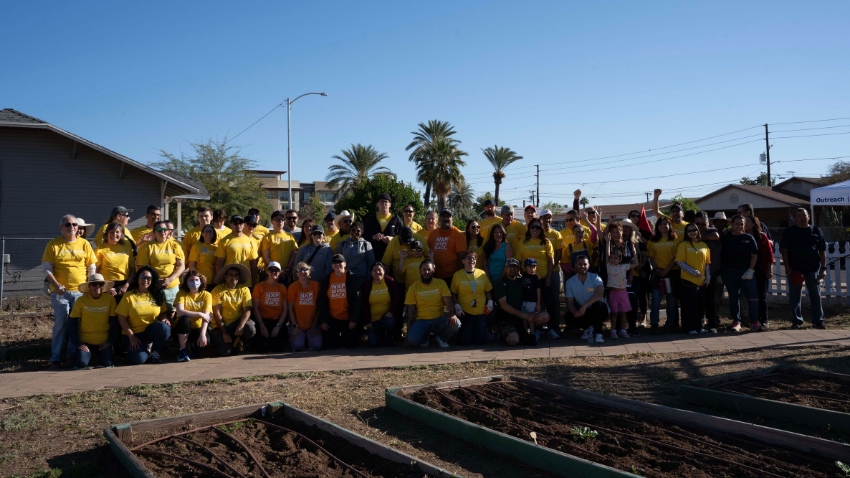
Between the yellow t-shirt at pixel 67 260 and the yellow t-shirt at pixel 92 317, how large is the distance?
41 centimetres

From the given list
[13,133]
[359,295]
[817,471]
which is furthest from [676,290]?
[13,133]

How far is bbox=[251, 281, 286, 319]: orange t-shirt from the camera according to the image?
9086mm

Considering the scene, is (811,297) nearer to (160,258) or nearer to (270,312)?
(270,312)

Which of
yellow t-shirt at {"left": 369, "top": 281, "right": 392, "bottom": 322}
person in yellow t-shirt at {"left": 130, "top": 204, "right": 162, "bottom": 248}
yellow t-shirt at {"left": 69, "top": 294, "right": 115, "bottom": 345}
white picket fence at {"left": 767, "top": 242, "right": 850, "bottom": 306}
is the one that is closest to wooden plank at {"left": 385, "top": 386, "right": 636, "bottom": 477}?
yellow t-shirt at {"left": 369, "top": 281, "right": 392, "bottom": 322}

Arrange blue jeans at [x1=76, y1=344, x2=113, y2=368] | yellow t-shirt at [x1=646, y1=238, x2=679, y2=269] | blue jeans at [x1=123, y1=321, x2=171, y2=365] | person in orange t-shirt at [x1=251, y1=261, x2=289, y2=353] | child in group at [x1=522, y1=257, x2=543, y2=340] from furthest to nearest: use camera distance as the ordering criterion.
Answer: yellow t-shirt at [x1=646, y1=238, x2=679, y2=269], child in group at [x1=522, y1=257, x2=543, y2=340], person in orange t-shirt at [x1=251, y1=261, x2=289, y2=353], blue jeans at [x1=123, y1=321, x2=171, y2=365], blue jeans at [x1=76, y1=344, x2=113, y2=368]

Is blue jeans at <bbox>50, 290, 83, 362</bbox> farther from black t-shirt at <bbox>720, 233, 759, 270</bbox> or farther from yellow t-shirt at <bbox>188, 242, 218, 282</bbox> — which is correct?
black t-shirt at <bbox>720, 233, 759, 270</bbox>

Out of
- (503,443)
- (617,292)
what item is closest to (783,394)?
(503,443)

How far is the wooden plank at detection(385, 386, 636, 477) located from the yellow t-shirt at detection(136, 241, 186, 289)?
4.42m

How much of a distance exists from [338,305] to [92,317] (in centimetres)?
313

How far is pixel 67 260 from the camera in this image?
8.34 m

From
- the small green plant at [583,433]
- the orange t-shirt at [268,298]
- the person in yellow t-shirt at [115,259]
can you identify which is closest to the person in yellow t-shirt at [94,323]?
the person in yellow t-shirt at [115,259]

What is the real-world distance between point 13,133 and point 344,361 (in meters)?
13.3

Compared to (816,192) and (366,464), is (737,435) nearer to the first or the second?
(366,464)

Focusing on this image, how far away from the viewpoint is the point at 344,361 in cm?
812
